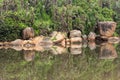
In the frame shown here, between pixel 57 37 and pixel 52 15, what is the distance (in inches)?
180

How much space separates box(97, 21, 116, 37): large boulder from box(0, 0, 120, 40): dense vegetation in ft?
4.01

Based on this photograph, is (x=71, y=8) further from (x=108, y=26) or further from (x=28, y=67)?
(x=28, y=67)

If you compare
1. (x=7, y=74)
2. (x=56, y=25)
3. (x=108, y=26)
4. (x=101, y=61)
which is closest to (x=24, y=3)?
(x=56, y=25)

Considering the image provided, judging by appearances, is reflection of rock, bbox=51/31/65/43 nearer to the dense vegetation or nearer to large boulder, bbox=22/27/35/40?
the dense vegetation

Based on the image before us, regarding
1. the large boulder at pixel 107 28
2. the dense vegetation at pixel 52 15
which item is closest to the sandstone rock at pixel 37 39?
the dense vegetation at pixel 52 15

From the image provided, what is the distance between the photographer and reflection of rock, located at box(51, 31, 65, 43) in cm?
3941

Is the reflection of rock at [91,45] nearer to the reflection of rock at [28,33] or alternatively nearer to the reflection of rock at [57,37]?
the reflection of rock at [57,37]

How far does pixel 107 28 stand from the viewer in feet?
144

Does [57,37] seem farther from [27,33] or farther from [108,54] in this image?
[108,54]

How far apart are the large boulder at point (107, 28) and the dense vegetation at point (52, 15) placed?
1223mm

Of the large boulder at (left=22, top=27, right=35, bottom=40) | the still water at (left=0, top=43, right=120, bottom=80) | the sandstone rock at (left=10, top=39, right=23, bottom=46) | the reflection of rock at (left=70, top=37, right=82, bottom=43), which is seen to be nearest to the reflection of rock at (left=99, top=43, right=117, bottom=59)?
the still water at (left=0, top=43, right=120, bottom=80)

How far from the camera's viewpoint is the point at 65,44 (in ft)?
131

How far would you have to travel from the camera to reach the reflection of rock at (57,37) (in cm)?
3941

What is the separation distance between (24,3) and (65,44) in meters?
7.11
